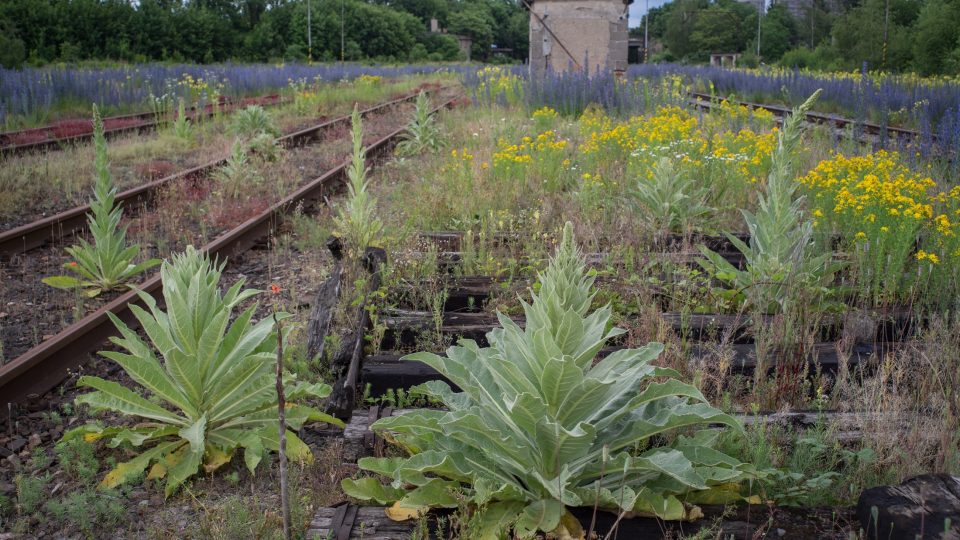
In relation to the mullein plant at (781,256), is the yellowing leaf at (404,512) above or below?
below

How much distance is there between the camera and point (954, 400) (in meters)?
3.55

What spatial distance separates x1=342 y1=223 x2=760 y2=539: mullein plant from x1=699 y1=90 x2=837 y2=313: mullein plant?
176cm

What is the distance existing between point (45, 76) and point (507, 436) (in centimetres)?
1677

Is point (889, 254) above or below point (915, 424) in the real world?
above

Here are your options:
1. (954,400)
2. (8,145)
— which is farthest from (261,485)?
(8,145)

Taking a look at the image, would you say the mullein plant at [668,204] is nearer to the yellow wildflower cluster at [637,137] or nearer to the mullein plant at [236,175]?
the yellow wildflower cluster at [637,137]

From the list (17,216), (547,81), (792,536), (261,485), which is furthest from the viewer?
(547,81)

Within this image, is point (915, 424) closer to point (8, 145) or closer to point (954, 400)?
point (954, 400)

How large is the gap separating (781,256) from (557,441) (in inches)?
Result: 104

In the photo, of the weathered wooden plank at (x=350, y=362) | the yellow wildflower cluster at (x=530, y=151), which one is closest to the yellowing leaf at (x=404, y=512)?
the weathered wooden plank at (x=350, y=362)

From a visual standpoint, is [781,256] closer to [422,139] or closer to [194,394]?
[194,394]

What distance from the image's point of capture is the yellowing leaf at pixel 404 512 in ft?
9.39

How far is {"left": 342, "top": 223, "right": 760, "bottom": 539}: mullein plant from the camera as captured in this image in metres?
2.74

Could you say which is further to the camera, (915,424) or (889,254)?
(889,254)
